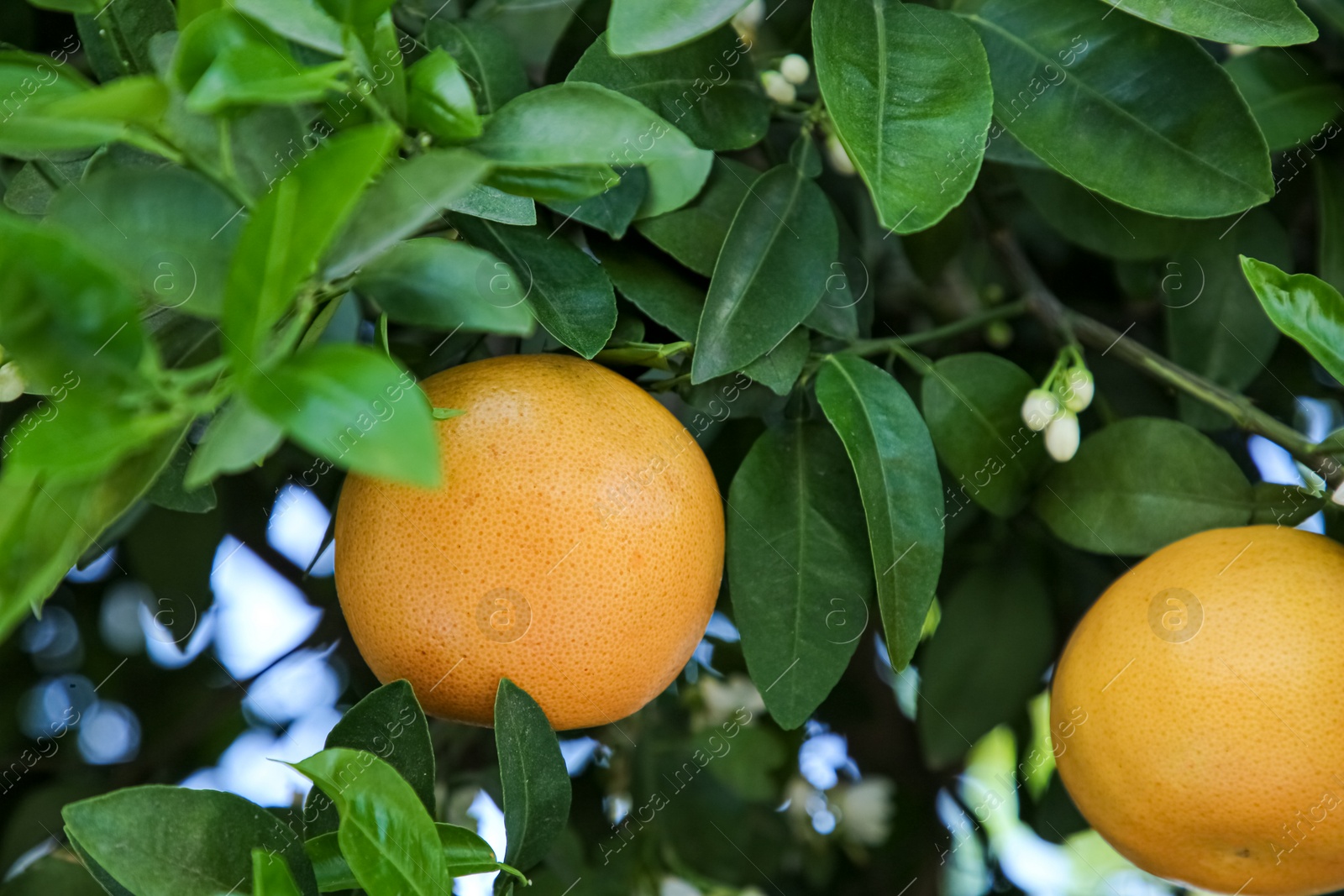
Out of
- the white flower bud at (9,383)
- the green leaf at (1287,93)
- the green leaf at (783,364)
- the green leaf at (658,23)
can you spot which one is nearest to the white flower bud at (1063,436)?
the green leaf at (783,364)

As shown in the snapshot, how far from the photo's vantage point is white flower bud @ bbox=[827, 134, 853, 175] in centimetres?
93

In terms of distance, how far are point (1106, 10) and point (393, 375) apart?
23.6 inches

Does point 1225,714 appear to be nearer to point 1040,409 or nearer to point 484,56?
point 1040,409

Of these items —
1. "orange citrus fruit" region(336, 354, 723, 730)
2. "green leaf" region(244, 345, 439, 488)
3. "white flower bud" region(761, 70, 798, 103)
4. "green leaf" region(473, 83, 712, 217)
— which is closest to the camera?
"green leaf" region(244, 345, 439, 488)

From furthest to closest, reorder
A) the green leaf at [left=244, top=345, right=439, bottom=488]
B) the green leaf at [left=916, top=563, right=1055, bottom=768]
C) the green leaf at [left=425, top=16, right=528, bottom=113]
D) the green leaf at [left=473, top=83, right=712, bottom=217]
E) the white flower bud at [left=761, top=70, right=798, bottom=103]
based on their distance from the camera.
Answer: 1. the green leaf at [left=916, top=563, right=1055, bottom=768]
2. the white flower bud at [left=761, top=70, right=798, bottom=103]
3. the green leaf at [left=425, top=16, right=528, bottom=113]
4. the green leaf at [left=473, top=83, right=712, bottom=217]
5. the green leaf at [left=244, top=345, right=439, bottom=488]

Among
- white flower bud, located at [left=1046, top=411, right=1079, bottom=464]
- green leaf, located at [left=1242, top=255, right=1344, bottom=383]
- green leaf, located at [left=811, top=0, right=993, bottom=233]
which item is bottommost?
white flower bud, located at [left=1046, top=411, right=1079, bottom=464]

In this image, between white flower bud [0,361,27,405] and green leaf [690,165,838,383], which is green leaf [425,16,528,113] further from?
white flower bud [0,361,27,405]

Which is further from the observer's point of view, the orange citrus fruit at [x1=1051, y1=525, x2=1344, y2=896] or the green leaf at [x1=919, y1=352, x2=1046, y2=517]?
the green leaf at [x1=919, y1=352, x2=1046, y2=517]

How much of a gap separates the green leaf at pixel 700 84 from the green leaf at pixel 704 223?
1.4 inches

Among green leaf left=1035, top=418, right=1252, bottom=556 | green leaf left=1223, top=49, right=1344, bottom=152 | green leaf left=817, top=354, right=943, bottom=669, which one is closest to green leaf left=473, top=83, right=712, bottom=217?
green leaf left=817, top=354, right=943, bottom=669

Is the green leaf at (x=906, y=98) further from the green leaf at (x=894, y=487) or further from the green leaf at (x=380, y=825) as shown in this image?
the green leaf at (x=380, y=825)

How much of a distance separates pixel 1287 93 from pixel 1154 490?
1.29ft

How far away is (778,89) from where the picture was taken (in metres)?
0.83

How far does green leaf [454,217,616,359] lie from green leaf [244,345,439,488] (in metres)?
0.23
